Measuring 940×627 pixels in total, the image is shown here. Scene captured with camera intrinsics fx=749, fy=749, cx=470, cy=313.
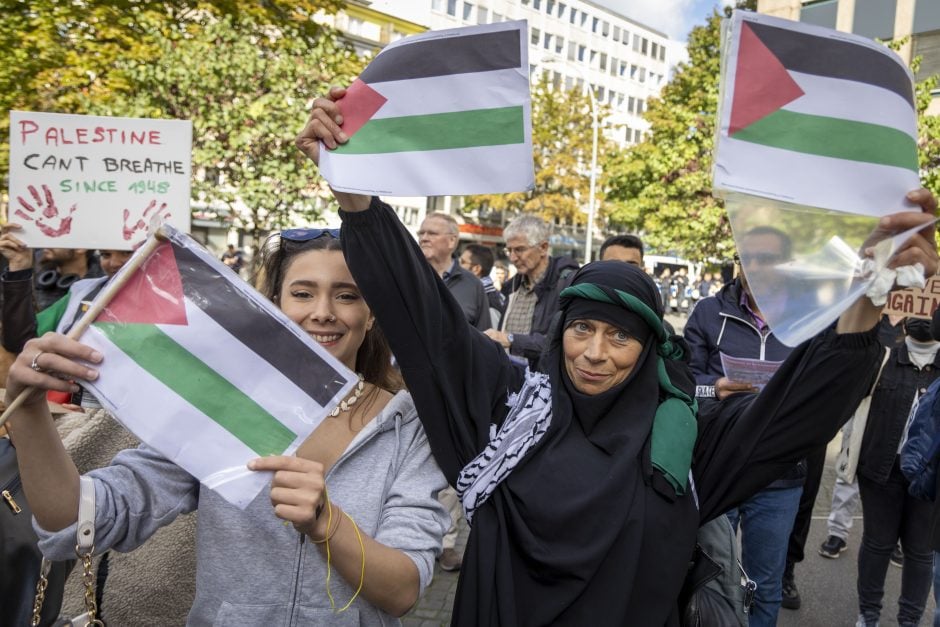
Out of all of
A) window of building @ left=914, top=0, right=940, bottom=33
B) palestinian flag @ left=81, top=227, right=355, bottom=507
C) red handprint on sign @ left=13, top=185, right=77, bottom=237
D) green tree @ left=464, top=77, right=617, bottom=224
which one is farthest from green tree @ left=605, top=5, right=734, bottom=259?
palestinian flag @ left=81, top=227, right=355, bottom=507

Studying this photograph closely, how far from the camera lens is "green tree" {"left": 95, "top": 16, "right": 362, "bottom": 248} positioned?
477 inches

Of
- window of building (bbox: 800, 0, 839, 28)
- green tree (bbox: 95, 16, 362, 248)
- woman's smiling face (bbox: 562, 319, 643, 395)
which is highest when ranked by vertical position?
window of building (bbox: 800, 0, 839, 28)

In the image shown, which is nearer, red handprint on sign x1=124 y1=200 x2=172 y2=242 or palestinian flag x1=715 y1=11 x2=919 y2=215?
palestinian flag x1=715 y1=11 x2=919 y2=215

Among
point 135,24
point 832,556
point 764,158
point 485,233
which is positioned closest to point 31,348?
point 764,158

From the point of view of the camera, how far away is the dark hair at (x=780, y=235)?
1.72m

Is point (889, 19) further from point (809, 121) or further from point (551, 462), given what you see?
point (551, 462)

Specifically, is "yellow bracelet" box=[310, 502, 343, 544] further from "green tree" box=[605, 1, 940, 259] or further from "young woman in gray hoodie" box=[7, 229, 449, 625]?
"green tree" box=[605, 1, 940, 259]

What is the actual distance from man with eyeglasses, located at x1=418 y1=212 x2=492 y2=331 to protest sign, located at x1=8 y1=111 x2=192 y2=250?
6.26 ft

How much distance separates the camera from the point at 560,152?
37938mm

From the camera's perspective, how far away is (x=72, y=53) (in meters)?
11.0

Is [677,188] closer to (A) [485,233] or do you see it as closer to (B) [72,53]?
(B) [72,53]

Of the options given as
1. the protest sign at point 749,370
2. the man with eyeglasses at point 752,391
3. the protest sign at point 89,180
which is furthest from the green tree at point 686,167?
the protest sign at point 749,370

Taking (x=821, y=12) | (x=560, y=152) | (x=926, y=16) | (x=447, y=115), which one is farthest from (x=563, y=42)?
(x=447, y=115)

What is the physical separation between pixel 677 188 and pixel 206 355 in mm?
21896
